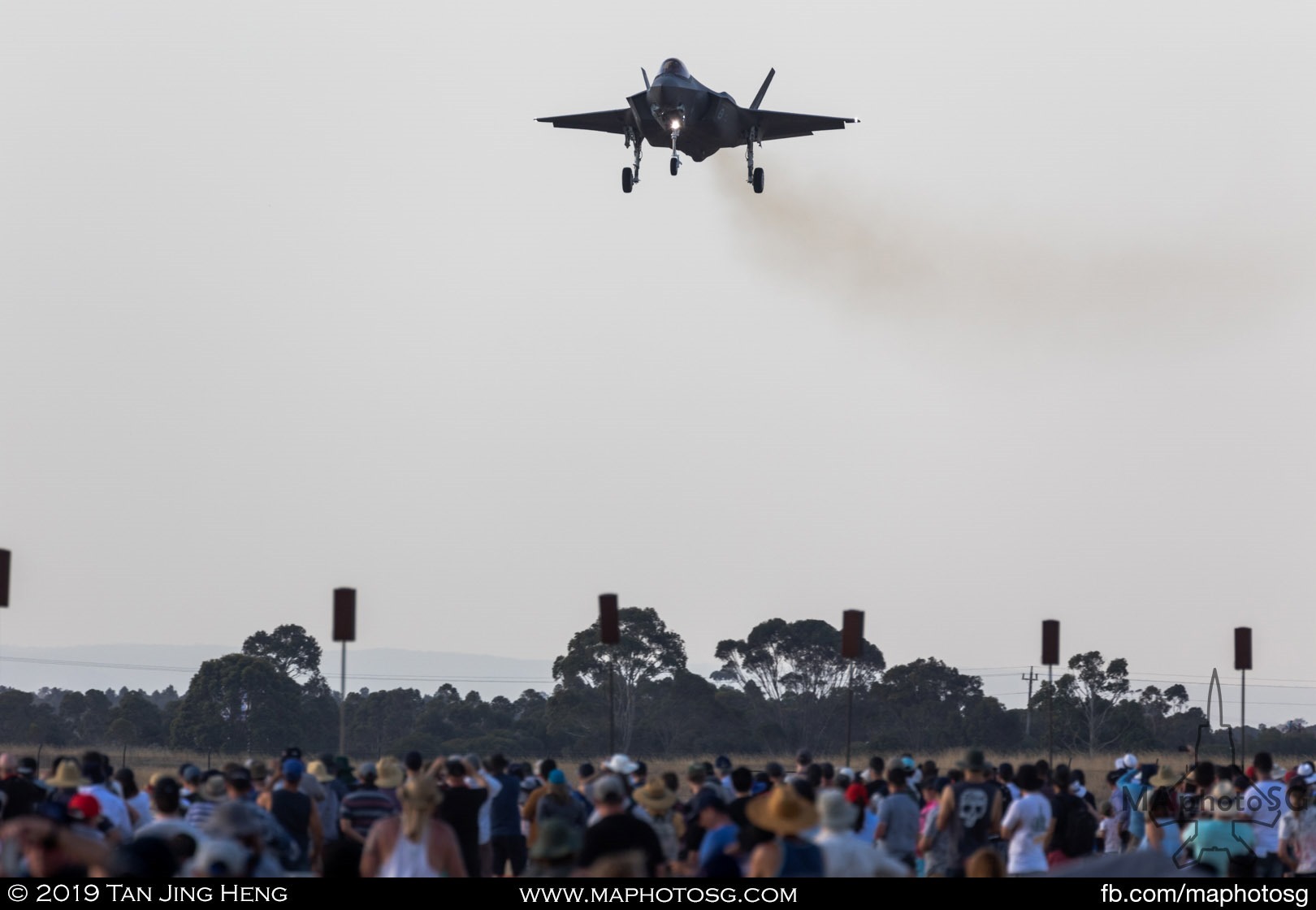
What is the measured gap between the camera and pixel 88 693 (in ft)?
282

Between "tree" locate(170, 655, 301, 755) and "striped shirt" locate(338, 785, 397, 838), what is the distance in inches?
2099

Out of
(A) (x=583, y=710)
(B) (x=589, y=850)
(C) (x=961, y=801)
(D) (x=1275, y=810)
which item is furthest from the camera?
(A) (x=583, y=710)

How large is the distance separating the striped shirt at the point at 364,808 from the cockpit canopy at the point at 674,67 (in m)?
22.9

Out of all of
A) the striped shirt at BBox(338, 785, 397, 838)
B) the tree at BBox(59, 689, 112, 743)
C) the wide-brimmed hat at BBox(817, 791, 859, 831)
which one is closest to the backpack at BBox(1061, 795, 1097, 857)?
the striped shirt at BBox(338, 785, 397, 838)

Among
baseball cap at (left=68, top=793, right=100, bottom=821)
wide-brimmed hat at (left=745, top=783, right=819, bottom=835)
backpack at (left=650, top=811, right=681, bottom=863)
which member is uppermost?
wide-brimmed hat at (left=745, top=783, right=819, bottom=835)

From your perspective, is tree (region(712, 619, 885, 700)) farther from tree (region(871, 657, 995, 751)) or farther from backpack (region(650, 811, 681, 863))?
backpack (region(650, 811, 681, 863))

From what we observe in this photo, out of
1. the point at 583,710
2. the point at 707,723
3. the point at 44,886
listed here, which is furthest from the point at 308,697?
the point at 44,886

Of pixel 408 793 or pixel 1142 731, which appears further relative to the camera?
pixel 1142 731

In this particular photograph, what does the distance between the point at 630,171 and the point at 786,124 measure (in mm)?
3637

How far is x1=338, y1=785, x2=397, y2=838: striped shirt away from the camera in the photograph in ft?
48.7

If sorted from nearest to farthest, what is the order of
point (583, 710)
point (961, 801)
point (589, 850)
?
point (589, 850)
point (961, 801)
point (583, 710)

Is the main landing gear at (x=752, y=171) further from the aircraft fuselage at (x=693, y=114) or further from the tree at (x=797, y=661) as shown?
the tree at (x=797, y=661)

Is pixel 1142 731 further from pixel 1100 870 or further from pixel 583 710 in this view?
pixel 1100 870

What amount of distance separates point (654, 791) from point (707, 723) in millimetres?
60613
